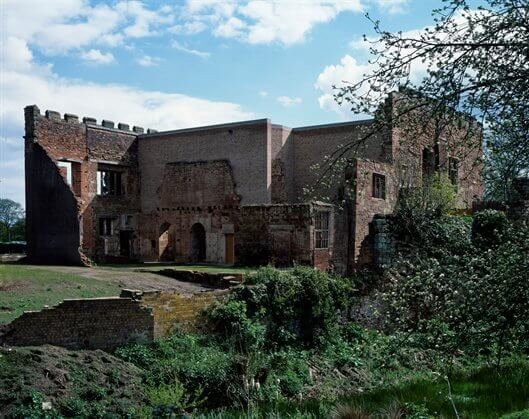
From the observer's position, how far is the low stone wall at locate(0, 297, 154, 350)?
12.2m

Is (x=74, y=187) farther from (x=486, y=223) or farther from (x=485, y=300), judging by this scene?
(x=485, y=300)

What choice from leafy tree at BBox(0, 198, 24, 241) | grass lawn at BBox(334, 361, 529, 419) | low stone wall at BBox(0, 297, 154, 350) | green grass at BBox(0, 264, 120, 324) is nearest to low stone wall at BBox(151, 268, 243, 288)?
green grass at BBox(0, 264, 120, 324)

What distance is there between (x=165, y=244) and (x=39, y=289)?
14.2m

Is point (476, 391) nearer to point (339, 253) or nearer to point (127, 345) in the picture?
point (127, 345)

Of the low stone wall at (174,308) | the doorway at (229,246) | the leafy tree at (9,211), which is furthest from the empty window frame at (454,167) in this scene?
the leafy tree at (9,211)

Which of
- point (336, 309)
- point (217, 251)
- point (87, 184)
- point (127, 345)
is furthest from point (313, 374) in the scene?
point (87, 184)

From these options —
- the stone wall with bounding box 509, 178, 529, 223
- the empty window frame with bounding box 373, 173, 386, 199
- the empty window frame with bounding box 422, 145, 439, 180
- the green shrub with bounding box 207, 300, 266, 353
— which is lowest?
the green shrub with bounding box 207, 300, 266, 353

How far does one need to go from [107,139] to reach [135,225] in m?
4.85

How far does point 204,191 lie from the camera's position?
27531 mm

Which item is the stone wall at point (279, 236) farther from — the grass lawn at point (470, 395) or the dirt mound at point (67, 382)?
the grass lawn at point (470, 395)

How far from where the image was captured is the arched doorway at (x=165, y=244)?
29334 millimetres

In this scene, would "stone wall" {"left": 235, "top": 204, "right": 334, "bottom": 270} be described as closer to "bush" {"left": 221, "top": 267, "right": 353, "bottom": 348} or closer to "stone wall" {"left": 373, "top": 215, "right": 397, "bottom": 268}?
"stone wall" {"left": 373, "top": 215, "right": 397, "bottom": 268}

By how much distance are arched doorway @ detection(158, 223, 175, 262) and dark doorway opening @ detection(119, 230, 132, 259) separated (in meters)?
2.06

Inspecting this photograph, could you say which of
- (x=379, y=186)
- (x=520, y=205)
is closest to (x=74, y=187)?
(x=379, y=186)
